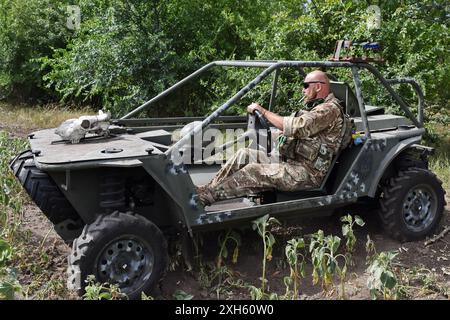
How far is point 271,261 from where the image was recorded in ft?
15.2

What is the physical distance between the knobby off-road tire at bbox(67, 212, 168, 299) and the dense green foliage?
4.55 meters

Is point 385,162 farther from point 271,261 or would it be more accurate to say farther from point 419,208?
point 271,261

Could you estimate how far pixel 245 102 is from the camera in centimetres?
869

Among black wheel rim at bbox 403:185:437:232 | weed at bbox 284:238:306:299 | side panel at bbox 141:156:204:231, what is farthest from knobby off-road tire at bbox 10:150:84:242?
black wheel rim at bbox 403:185:437:232

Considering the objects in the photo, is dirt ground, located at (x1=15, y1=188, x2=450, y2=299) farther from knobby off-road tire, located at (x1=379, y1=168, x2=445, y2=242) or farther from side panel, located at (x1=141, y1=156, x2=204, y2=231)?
side panel, located at (x1=141, y1=156, x2=204, y2=231)

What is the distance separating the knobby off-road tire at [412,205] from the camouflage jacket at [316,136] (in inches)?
29.7

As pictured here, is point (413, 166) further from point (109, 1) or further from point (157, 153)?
point (109, 1)

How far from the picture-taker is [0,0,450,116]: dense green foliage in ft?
25.9

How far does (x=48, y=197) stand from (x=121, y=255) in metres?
0.72

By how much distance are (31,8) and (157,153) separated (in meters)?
10.3

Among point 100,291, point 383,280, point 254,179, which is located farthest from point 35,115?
point 383,280
